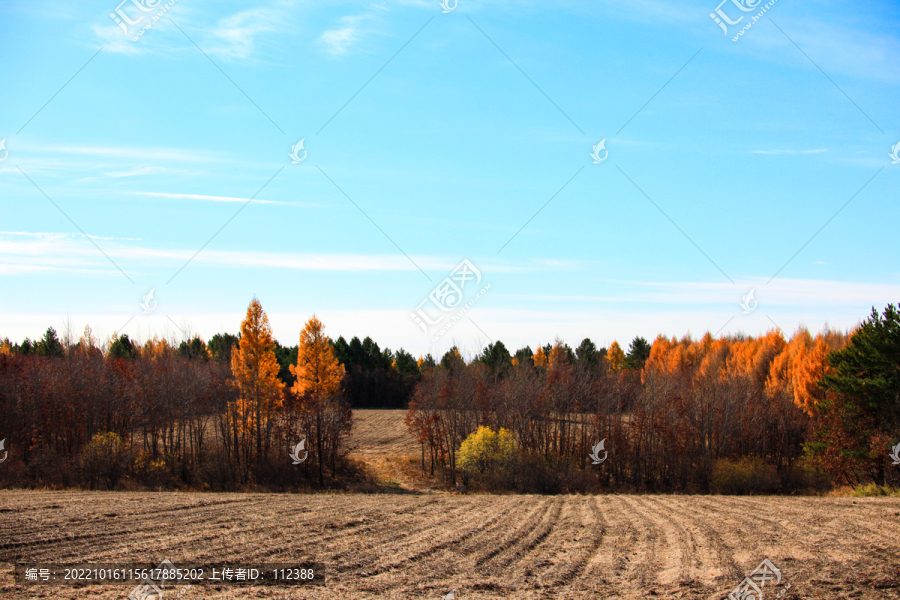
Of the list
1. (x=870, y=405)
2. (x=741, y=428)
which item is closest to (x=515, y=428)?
(x=741, y=428)

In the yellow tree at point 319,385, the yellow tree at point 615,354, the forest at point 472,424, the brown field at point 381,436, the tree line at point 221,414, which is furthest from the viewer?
the yellow tree at point 615,354

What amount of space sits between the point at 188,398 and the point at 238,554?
42.5 m

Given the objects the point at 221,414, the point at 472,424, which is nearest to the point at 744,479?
the point at 472,424

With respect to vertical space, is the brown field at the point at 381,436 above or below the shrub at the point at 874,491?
above

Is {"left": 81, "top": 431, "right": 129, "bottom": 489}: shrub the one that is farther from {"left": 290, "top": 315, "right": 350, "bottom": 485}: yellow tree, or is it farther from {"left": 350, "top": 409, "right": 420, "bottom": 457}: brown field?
{"left": 350, "top": 409, "right": 420, "bottom": 457}: brown field

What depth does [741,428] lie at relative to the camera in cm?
5628

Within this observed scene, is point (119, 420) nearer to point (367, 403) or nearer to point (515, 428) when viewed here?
point (515, 428)

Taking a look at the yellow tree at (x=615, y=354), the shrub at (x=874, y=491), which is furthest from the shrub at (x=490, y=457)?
the yellow tree at (x=615, y=354)

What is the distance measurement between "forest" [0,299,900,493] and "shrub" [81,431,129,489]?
0.10 metres

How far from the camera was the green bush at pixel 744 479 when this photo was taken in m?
43.1

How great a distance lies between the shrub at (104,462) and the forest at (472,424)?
0.34ft

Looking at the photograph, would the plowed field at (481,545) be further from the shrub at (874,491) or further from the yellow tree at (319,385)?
the yellow tree at (319,385)

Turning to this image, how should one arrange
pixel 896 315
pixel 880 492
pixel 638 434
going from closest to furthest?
pixel 880 492 < pixel 896 315 < pixel 638 434

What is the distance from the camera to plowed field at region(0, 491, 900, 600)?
11859mm
